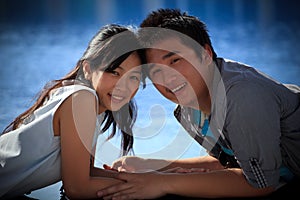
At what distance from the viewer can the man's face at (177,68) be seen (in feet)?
6.99

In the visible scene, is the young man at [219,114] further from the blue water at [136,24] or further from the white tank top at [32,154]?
the blue water at [136,24]

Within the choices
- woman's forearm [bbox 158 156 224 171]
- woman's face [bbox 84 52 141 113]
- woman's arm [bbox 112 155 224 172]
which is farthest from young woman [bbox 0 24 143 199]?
woman's forearm [bbox 158 156 224 171]

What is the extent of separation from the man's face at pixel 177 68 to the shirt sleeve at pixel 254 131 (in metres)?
0.20

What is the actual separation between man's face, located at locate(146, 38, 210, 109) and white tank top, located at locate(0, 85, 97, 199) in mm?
288

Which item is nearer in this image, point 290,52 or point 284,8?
point 290,52

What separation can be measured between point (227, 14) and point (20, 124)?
4.63 meters

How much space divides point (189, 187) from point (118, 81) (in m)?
0.47

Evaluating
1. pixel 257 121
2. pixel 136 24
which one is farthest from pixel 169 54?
pixel 136 24

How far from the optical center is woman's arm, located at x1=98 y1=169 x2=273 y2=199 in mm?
2002

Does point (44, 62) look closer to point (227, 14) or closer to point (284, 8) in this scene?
point (227, 14)

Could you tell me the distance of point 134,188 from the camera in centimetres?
200

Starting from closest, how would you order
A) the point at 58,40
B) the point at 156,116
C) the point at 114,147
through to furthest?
the point at 114,147
the point at 156,116
the point at 58,40

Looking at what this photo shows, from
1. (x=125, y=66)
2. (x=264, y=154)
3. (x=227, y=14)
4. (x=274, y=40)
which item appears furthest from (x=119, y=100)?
(x=227, y=14)

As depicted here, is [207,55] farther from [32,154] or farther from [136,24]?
[136,24]
